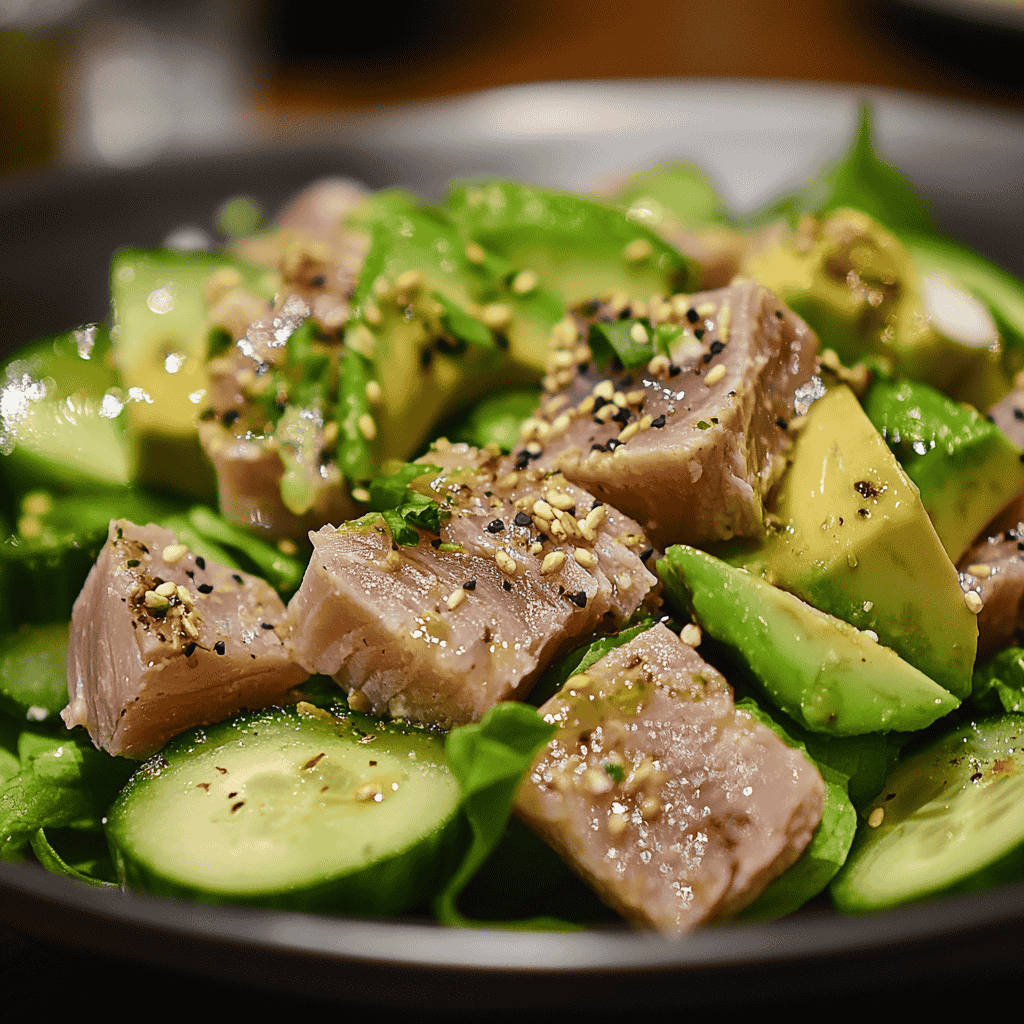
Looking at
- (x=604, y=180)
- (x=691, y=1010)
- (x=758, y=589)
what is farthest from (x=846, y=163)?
(x=691, y=1010)

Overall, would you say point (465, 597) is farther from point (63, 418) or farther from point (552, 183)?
point (552, 183)

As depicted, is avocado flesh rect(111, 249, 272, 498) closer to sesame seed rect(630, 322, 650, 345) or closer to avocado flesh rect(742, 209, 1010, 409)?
sesame seed rect(630, 322, 650, 345)

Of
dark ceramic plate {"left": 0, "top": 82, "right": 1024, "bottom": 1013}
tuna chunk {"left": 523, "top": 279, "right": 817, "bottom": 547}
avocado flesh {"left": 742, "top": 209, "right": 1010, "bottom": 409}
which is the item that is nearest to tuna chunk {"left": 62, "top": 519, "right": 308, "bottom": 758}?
dark ceramic plate {"left": 0, "top": 82, "right": 1024, "bottom": 1013}

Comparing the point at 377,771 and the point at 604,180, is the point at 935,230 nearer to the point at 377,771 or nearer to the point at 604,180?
the point at 604,180

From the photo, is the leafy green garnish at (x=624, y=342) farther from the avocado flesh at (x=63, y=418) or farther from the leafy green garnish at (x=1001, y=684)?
the avocado flesh at (x=63, y=418)

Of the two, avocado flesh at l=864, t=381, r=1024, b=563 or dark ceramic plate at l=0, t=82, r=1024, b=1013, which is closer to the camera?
dark ceramic plate at l=0, t=82, r=1024, b=1013

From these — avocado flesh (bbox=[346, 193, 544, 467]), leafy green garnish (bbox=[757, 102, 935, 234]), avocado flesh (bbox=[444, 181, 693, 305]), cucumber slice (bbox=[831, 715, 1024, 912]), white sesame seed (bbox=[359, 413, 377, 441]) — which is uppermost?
leafy green garnish (bbox=[757, 102, 935, 234])
